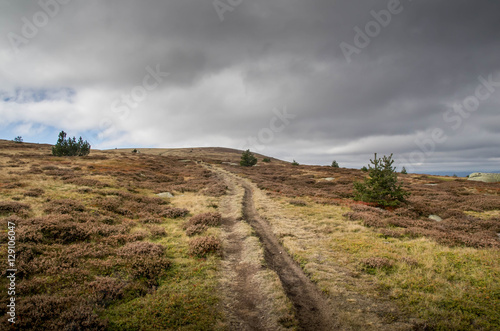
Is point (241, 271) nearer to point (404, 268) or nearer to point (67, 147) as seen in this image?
point (404, 268)

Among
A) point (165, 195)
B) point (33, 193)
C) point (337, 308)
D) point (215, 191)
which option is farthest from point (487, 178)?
point (33, 193)

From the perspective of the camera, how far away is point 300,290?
27.4ft

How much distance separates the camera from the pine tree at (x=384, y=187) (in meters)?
22.0

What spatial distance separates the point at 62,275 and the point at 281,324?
7994 mm

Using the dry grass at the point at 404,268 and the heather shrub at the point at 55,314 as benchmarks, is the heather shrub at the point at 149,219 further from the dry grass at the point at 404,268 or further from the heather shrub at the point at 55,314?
the heather shrub at the point at 55,314

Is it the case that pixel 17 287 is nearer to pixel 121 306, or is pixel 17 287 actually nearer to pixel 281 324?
pixel 121 306

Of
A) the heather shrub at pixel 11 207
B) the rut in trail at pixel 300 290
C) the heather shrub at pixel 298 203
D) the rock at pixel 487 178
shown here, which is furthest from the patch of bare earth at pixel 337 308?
the rock at pixel 487 178

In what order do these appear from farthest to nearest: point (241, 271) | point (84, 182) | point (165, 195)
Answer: point (165, 195), point (84, 182), point (241, 271)

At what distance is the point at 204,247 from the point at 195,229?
3.04 metres

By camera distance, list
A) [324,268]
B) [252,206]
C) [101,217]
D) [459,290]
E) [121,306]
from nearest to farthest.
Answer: [121,306]
[459,290]
[324,268]
[101,217]
[252,206]

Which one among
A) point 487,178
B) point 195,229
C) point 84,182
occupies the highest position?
point 487,178

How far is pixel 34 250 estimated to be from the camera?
29.5 feet

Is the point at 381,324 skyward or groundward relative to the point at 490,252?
groundward

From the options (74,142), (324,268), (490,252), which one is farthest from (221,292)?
(74,142)
